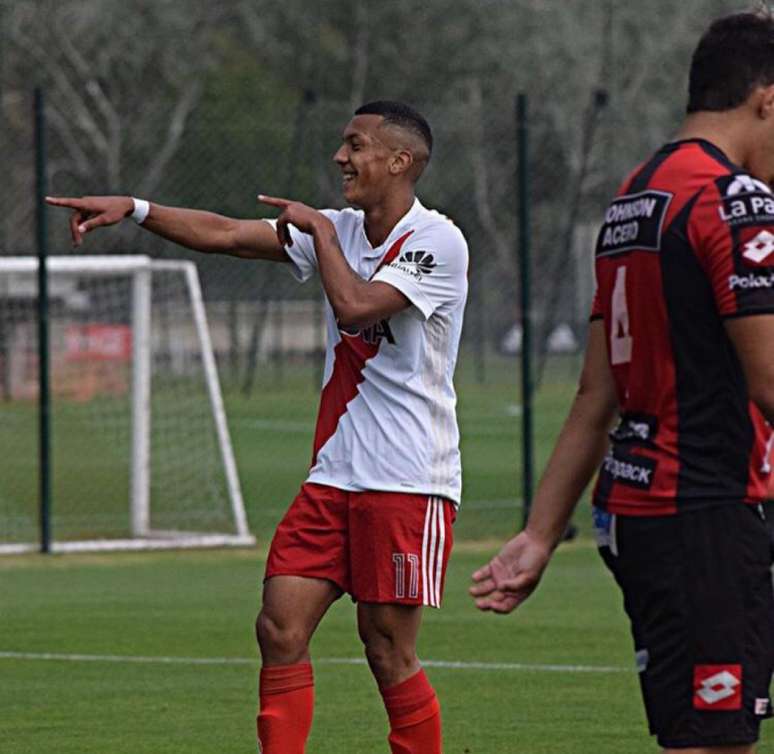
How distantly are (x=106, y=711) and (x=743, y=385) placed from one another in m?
4.97

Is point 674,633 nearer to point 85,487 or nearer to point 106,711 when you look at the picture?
point 106,711

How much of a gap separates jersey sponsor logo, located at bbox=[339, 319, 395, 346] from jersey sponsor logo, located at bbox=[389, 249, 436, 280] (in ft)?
0.61

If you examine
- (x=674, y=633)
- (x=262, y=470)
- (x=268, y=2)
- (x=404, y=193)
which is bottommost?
(x=262, y=470)

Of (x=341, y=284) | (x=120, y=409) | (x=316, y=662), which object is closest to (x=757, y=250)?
(x=341, y=284)

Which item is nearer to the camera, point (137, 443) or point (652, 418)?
point (652, 418)

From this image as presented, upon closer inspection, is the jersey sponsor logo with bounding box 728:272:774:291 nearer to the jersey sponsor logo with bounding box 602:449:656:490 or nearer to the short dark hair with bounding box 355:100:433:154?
the jersey sponsor logo with bounding box 602:449:656:490

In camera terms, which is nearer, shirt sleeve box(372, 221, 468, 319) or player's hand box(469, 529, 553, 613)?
player's hand box(469, 529, 553, 613)

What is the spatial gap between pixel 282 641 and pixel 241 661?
12.6 feet

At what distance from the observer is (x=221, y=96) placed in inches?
2030

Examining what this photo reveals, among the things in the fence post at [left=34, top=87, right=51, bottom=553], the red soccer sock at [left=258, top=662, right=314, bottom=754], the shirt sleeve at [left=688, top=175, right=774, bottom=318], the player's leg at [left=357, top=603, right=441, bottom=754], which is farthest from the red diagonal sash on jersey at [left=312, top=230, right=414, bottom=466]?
the fence post at [left=34, top=87, right=51, bottom=553]

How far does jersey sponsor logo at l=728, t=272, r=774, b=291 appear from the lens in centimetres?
473

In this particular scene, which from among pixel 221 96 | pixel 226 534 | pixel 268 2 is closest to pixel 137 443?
pixel 226 534

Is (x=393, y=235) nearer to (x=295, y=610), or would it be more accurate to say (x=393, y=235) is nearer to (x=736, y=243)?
(x=295, y=610)

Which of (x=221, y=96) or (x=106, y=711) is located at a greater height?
(x=221, y=96)
